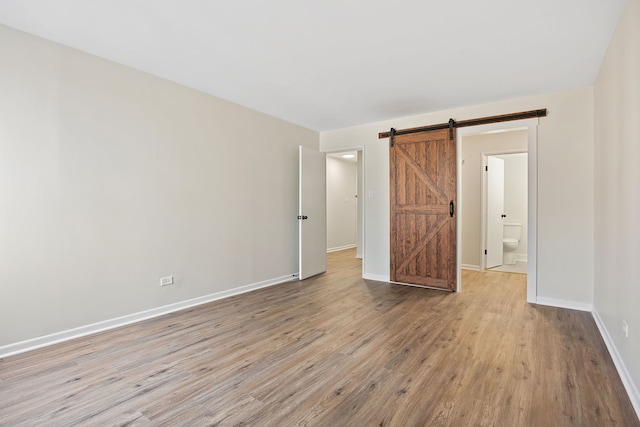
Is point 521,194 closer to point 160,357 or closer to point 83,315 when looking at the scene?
point 160,357

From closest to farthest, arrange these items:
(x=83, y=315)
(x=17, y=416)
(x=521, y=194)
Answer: (x=17, y=416), (x=83, y=315), (x=521, y=194)

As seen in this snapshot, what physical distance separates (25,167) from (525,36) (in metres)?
4.04

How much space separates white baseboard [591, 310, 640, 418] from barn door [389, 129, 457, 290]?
65.3 inches

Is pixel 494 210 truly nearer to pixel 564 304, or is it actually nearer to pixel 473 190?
pixel 473 190

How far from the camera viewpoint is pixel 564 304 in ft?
11.6

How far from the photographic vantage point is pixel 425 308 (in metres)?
3.54

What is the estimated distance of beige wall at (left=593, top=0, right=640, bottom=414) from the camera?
183 cm

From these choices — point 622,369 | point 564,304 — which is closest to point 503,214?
point 564,304

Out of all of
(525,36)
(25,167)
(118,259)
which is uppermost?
(525,36)

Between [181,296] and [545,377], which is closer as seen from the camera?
[545,377]

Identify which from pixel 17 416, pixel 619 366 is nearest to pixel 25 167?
pixel 17 416

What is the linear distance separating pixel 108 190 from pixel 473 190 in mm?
5410

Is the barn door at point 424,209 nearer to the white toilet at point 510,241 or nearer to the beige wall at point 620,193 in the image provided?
the beige wall at point 620,193

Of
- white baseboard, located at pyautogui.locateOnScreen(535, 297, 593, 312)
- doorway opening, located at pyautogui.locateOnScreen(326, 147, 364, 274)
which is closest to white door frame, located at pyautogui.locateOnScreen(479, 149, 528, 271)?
white baseboard, located at pyautogui.locateOnScreen(535, 297, 593, 312)
